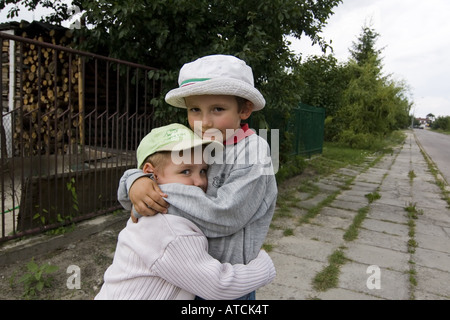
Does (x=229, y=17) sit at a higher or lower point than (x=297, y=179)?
higher

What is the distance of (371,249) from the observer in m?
3.59

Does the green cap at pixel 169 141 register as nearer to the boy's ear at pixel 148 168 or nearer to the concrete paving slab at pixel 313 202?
the boy's ear at pixel 148 168

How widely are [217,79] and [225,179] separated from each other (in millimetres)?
319

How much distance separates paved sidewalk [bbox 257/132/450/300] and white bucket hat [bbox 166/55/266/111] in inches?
72.3

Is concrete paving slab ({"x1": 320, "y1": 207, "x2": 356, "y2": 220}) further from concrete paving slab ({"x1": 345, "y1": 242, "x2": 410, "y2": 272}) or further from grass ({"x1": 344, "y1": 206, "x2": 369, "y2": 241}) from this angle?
concrete paving slab ({"x1": 345, "y1": 242, "x2": 410, "y2": 272})

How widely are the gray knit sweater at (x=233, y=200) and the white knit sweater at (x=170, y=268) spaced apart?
0.04 meters

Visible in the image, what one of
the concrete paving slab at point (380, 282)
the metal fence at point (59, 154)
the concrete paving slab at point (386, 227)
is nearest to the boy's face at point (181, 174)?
the concrete paving slab at point (380, 282)

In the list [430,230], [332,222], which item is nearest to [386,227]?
[430,230]

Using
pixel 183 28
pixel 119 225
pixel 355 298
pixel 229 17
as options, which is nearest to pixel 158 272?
pixel 355 298

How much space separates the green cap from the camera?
3.47ft

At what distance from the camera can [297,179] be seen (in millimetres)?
7223

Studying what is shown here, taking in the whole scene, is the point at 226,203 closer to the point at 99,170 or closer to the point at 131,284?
the point at 131,284
